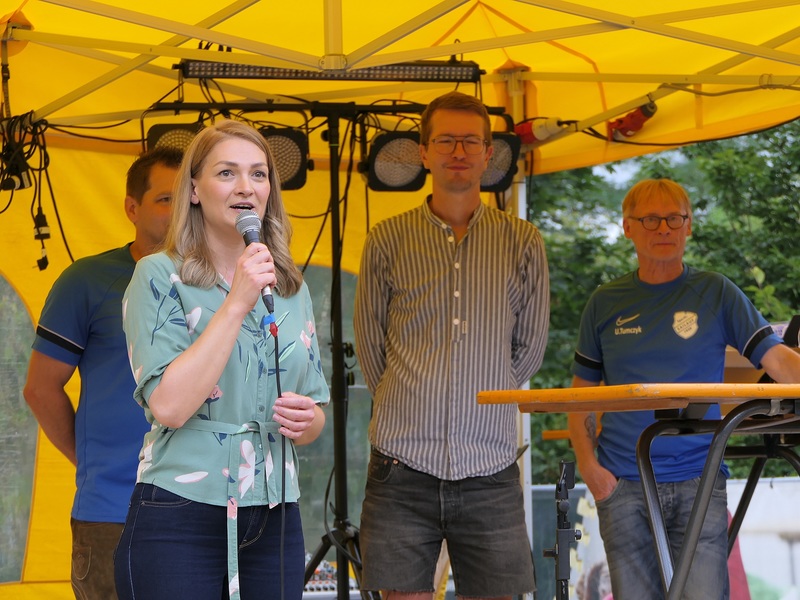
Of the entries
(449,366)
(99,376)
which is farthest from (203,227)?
(449,366)

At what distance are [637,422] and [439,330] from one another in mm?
790

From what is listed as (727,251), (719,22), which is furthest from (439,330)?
(727,251)

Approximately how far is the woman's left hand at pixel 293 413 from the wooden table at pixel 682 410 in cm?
56

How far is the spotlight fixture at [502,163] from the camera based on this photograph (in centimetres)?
439

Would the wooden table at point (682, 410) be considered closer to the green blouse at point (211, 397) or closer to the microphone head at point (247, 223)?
the green blouse at point (211, 397)

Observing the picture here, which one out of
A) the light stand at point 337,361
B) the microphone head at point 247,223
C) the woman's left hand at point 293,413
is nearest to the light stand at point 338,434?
the light stand at point 337,361

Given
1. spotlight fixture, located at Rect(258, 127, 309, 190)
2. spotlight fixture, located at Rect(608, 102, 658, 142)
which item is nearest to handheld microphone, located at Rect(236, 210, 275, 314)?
spotlight fixture, located at Rect(258, 127, 309, 190)

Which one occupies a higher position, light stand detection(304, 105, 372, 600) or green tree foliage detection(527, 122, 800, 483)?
green tree foliage detection(527, 122, 800, 483)

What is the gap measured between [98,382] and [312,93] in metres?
1.93

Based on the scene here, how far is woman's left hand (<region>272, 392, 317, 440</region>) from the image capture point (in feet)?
6.64

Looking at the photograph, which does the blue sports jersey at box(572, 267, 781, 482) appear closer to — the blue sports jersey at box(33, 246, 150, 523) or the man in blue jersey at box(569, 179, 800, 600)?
the man in blue jersey at box(569, 179, 800, 600)

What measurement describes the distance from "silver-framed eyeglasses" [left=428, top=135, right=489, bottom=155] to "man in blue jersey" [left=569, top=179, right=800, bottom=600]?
715 millimetres

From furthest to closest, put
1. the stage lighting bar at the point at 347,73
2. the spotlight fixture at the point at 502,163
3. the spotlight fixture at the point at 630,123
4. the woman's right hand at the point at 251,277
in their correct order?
the spotlight fixture at the point at 630,123 → the spotlight fixture at the point at 502,163 → the stage lighting bar at the point at 347,73 → the woman's right hand at the point at 251,277

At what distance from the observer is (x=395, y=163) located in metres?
4.47
